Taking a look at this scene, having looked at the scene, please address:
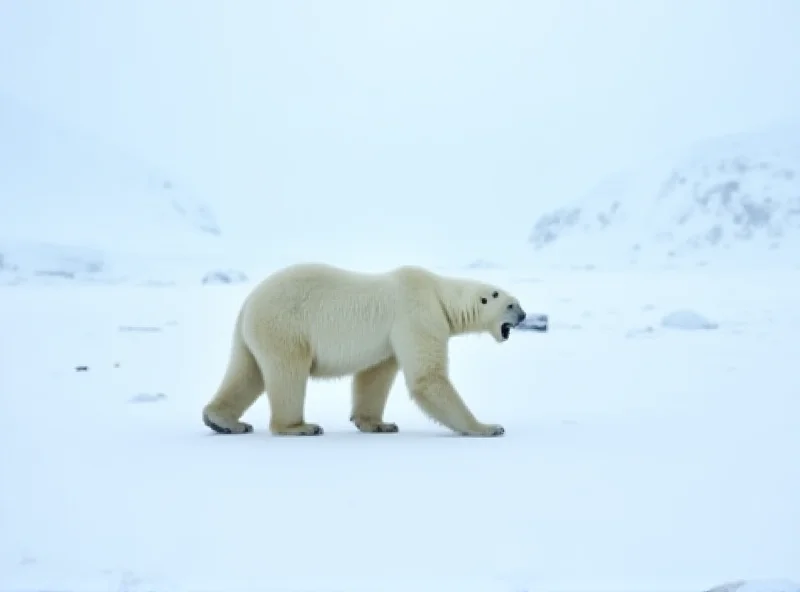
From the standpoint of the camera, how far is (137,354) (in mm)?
9430

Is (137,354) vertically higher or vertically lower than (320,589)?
lower

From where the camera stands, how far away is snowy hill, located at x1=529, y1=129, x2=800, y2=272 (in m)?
45.8

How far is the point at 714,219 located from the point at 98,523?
49.4m

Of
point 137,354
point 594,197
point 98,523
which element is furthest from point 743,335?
point 594,197

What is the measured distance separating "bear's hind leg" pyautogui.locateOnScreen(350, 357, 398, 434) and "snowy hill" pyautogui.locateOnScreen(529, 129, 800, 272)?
123 feet

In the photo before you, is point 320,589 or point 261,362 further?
point 261,362

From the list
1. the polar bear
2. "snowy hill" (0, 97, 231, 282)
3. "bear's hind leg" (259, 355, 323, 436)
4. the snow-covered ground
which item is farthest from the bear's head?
"snowy hill" (0, 97, 231, 282)

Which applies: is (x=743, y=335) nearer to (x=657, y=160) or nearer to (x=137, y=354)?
(x=137, y=354)

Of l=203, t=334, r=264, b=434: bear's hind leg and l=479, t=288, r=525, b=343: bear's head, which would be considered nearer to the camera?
l=203, t=334, r=264, b=434: bear's hind leg

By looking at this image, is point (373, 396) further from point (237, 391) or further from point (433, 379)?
point (237, 391)

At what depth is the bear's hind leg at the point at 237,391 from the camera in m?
5.71

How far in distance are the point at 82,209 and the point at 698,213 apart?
35.2 meters

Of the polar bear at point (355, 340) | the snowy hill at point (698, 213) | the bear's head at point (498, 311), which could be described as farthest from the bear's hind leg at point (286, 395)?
the snowy hill at point (698, 213)

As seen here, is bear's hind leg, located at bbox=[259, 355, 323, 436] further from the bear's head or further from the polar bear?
the bear's head
